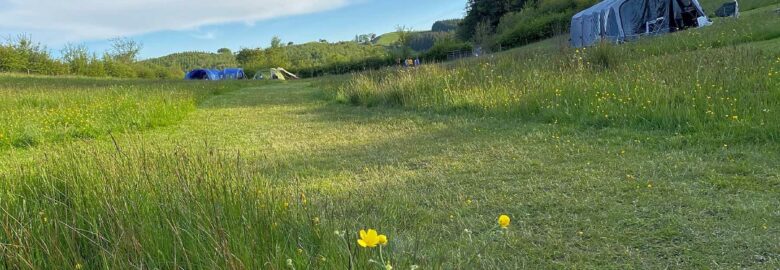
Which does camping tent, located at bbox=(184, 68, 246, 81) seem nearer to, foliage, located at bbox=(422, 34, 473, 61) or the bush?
foliage, located at bbox=(422, 34, 473, 61)

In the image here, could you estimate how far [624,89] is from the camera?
218 inches

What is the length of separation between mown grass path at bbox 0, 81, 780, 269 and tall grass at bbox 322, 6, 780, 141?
38cm

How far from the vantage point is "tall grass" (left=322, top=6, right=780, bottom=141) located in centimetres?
434

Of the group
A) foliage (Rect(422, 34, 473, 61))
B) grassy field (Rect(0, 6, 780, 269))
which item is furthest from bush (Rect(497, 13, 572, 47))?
grassy field (Rect(0, 6, 780, 269))

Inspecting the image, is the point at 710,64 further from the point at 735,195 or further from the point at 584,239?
the point at 584,239

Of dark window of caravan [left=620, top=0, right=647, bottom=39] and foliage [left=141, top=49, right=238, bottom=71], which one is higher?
foliage [left=141, top=49, right=238, bottom=71]

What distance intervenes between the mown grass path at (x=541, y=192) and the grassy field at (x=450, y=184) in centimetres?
1

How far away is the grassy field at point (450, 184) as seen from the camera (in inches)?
68.6

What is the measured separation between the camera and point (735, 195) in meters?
2.64

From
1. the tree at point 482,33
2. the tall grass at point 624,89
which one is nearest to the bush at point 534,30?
the tree at point 482,33

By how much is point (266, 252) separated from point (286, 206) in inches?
17.2

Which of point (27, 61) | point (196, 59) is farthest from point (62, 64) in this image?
point (196, 59)

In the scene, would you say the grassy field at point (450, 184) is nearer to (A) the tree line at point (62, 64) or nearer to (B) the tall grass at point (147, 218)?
(B) the tall grass at point (147, 218)

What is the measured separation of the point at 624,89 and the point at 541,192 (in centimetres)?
327
